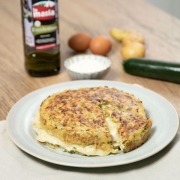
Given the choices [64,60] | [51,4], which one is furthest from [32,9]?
[64,60]

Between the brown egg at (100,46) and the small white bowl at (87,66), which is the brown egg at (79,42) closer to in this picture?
the brown egg at (100,46)

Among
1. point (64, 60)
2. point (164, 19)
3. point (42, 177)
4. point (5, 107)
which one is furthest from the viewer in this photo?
point (164, 19)

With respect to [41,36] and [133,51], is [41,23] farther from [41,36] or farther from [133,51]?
[133,51]

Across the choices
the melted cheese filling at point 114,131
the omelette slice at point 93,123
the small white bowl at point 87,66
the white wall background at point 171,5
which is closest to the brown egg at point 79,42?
the small white bowl at point 87,66

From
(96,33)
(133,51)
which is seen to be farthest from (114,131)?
(96,33)

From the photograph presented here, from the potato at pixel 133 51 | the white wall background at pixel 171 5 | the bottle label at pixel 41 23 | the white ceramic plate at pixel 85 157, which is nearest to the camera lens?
the white ceramic plate at pixel 85 157

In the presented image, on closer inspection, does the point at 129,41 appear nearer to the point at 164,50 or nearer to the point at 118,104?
the point at 164,50
